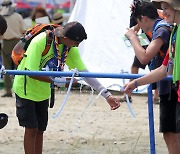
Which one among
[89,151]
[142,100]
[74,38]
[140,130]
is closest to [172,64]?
[74,38]

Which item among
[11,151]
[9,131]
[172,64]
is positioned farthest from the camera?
[9,131]

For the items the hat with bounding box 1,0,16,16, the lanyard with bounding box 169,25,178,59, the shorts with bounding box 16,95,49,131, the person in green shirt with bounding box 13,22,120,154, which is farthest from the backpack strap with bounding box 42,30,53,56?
the hat with bounding box 1,0,16,16

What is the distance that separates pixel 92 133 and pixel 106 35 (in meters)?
4.28

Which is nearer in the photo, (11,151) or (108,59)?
(11,151)

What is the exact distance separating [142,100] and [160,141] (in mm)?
3751

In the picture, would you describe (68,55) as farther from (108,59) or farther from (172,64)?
(108,59)

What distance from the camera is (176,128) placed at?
5.19 metres

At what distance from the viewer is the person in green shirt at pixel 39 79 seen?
217 inches

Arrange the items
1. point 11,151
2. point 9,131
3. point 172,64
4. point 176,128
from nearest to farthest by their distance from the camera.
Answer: point 172,64 < point 176,128 < point 11,151 < point 9,131

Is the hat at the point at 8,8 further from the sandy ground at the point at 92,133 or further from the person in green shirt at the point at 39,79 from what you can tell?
the person in green shirt at the point at 39,79

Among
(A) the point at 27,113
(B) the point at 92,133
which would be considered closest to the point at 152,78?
(A) the point at 27,113

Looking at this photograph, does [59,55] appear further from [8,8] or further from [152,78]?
[8,8]

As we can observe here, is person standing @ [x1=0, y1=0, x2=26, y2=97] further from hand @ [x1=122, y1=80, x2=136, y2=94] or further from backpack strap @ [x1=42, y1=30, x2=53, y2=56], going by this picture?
hand @ [x1=122, y1=80, x2=136, y2=94]

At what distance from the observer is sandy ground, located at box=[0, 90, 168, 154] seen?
7.25 metres
